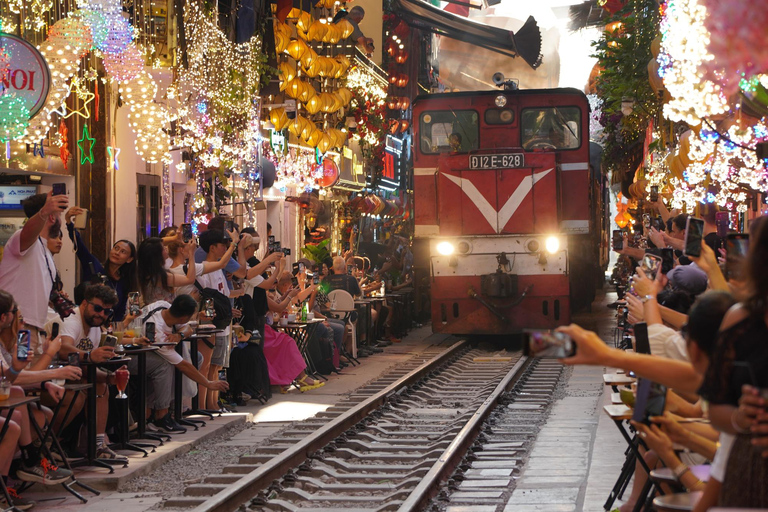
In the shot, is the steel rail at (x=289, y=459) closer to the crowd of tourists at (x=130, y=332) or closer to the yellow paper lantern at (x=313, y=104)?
the crowd of tourists at (x=130, y=332)

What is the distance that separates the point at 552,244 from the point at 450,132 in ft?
8.96

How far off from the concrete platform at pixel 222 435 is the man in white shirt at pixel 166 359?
34cm

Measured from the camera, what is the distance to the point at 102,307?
8.64m

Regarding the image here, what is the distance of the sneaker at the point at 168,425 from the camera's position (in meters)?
10.6

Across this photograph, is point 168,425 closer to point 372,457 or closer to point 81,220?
point 372,457

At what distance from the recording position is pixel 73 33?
12250mm

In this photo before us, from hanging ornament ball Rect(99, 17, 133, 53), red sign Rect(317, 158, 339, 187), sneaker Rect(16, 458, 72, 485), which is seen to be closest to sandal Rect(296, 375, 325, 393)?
hanging ornament ball Rect(99, 17, 133, 53)

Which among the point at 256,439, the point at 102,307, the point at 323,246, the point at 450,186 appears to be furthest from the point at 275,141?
the point at 102,307

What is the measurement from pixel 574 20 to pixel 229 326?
18368mm

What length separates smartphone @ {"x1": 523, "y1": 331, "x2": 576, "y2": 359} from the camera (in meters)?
3.72

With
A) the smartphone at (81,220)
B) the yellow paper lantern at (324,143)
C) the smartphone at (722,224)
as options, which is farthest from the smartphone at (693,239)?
the yellow paper lantern at (324,143)

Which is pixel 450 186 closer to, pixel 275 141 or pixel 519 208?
pixel 519 208

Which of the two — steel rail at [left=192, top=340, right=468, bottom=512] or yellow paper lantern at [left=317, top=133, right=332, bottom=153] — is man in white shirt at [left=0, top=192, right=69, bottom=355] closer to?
steel rail at [left=192, top=340, right=468, bottom=512]

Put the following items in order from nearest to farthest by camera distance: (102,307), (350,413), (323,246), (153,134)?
(102,307) < (350,413) < (153,134) < (323,246)
